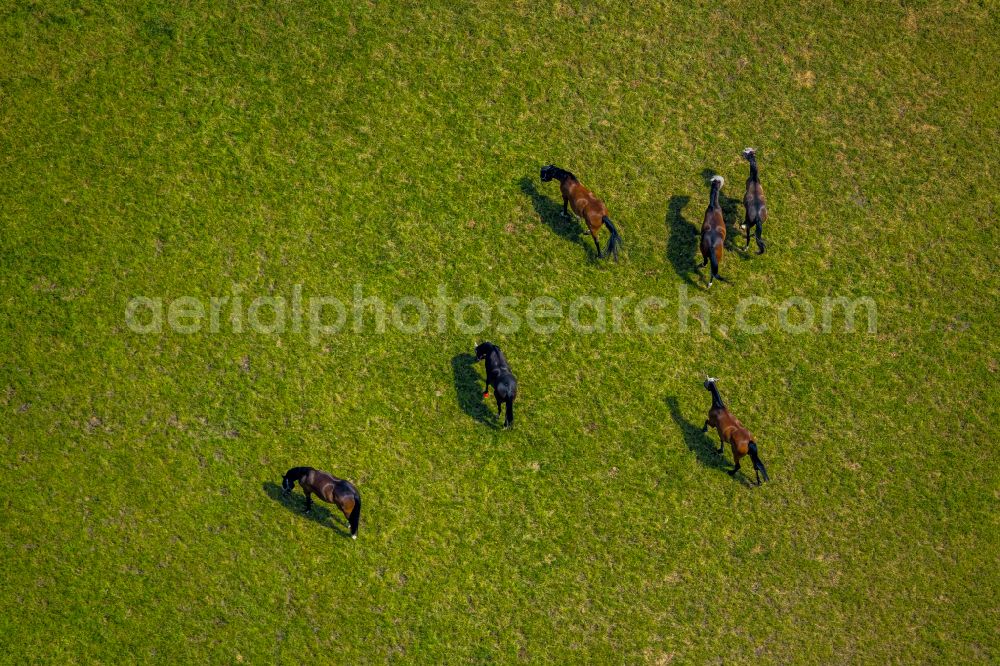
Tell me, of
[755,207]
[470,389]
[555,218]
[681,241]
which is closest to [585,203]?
[555,218]

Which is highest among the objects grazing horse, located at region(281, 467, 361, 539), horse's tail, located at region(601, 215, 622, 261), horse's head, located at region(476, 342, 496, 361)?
horse's tail, located at region(601, 215, 622, 261)

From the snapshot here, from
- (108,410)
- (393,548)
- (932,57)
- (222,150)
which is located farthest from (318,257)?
(932,57)

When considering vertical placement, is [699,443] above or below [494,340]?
below

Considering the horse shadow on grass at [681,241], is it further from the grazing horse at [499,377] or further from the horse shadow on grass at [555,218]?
the grazing horse at [499,377]

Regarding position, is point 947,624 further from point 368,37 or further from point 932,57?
point 368,37

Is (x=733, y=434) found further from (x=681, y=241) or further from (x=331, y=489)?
(x=331, y=489)

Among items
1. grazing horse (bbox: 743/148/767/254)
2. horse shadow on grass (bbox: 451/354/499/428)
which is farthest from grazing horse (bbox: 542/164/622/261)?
horse shadow on grass (bbox: 451/354/499/428)

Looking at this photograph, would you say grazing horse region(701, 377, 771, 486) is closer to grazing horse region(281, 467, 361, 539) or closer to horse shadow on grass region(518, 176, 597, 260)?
horse shadow on grass region(518, 176, 597, 260)

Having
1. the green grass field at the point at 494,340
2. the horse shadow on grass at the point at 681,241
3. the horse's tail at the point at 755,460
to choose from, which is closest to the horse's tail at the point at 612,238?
the green grass field at the point at 494,340
